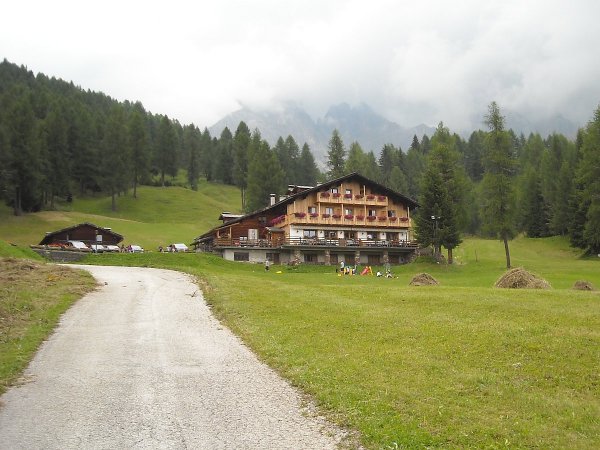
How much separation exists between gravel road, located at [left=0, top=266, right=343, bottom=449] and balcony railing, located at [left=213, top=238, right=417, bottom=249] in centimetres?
4586

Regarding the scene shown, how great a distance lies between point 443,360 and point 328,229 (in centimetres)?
5592

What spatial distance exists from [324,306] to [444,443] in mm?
13711

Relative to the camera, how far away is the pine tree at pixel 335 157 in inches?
3856

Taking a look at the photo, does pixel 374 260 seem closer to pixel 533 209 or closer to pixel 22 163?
pixel 533 209

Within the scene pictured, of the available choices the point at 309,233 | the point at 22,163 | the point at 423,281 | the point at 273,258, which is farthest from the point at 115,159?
the point at 423,281

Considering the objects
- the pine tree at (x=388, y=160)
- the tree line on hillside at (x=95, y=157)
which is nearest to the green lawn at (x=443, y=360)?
the tree line on hillside at (x=95, y=157)

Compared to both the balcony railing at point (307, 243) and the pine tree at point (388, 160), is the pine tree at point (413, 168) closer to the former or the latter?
the pine tree at point (388, 160)

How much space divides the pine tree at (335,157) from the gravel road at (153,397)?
81.5 meters

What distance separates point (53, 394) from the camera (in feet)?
34.5

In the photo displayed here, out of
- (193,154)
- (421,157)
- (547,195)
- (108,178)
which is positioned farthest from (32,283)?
(421,157)

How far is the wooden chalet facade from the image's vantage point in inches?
2566

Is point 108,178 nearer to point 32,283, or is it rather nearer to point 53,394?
point 32,283

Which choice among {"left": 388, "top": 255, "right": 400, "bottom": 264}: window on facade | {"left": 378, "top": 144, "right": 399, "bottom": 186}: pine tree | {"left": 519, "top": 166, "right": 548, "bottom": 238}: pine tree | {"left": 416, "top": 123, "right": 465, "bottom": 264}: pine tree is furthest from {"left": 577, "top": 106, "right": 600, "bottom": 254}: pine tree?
{"left": 378, "top": 144, "right": 399, "bottom": 186}: pine tree

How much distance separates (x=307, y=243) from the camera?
212 feet
